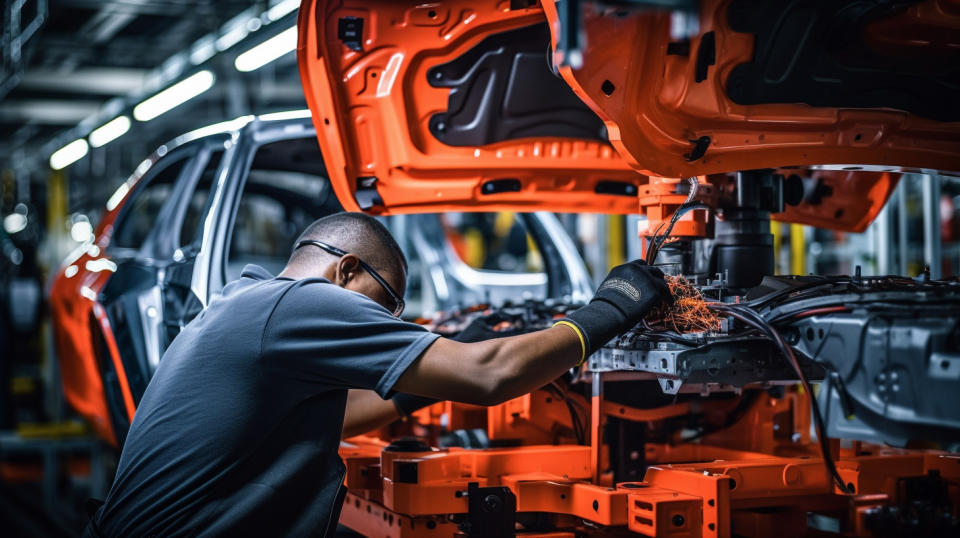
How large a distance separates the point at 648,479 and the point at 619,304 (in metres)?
0.70

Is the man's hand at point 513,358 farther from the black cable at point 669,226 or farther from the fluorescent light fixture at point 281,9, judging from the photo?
the fluorescent light fixture at point 281,9

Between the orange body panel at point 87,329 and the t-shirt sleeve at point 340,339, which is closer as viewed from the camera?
the t-shirt sleeve at point 340,339

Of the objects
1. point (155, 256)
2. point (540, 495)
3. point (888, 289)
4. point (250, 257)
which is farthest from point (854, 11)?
point (250, 257)

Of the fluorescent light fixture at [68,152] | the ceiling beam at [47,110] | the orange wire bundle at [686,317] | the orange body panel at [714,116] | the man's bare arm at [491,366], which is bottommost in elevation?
the man's bare arm at [491,366]

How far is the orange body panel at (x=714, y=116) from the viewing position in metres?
2.76

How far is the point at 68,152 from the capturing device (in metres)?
11.7

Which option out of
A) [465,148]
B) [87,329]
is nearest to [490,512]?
[465,148]

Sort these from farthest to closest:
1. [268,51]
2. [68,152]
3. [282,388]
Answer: [68,152], [268,51], [282,388]

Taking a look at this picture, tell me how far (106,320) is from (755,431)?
9.21ft

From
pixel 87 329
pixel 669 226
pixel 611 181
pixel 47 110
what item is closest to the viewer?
pixel 669 226

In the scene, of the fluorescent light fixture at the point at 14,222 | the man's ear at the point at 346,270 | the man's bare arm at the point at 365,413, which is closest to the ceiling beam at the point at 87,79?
the fluorescent light fixture at the point at 14,222

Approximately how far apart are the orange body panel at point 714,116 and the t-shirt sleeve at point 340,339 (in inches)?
34.1

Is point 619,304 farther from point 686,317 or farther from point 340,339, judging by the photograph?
point 340,339

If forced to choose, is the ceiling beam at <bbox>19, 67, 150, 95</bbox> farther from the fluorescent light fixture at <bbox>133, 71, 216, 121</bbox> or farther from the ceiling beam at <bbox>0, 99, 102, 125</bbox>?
the fluorescent light fixture at <bbox>133, 71, 216, 121</bbox>
